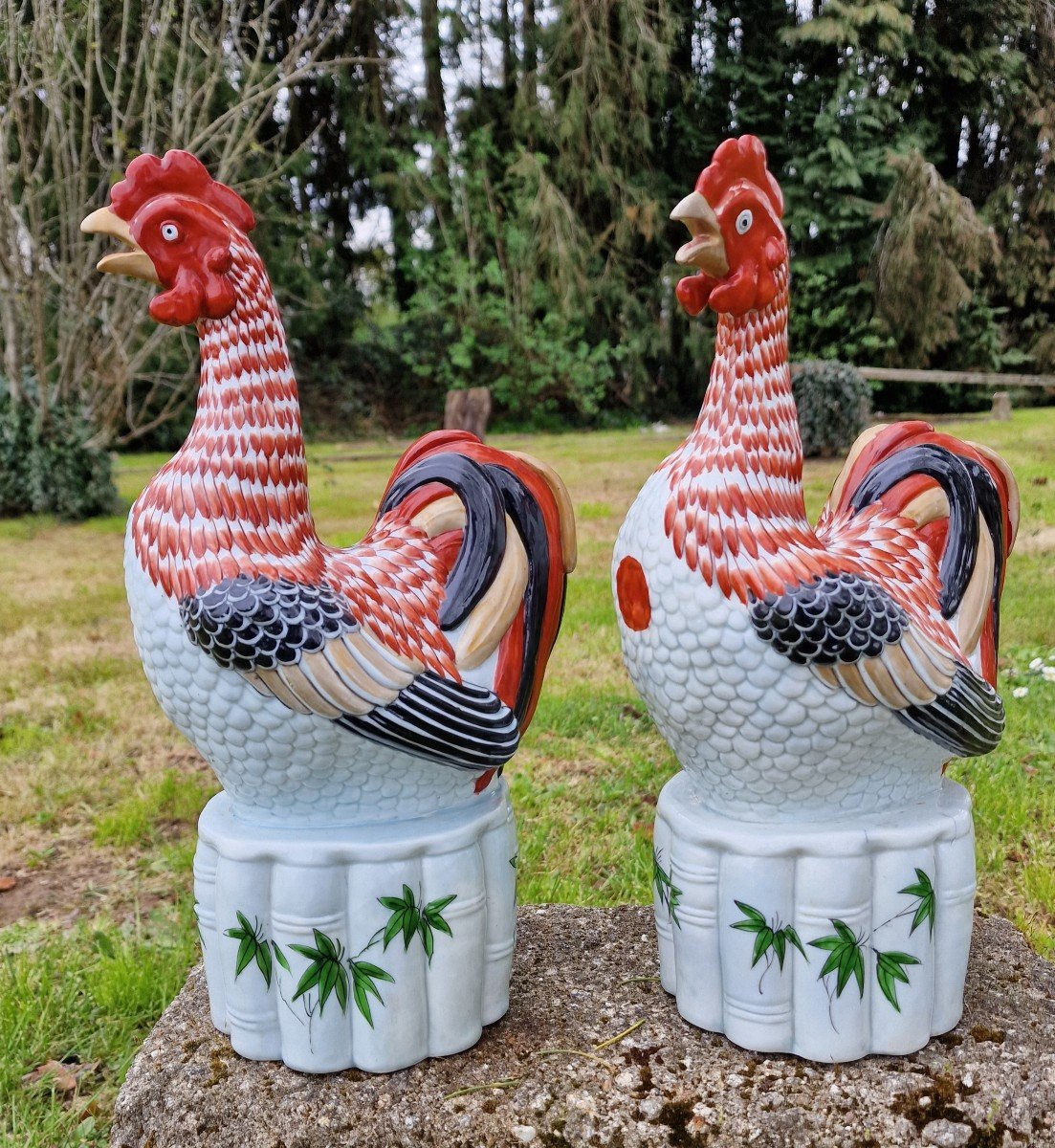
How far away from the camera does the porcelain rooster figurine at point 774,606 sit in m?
1.56

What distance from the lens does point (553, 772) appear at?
3586 millimetres

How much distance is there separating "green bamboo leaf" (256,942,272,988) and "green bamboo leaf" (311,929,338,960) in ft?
0.30

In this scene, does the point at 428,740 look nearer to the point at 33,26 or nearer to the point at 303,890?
the point at 303,890

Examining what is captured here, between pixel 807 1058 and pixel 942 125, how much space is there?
518 inches

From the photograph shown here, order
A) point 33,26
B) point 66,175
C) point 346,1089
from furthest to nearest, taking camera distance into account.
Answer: point 66,175
point 33,26
point 346,1089

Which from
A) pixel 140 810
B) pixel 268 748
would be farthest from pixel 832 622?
pixel 140 810

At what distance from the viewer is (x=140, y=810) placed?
3.33 meters

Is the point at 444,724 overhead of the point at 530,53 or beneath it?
beneath

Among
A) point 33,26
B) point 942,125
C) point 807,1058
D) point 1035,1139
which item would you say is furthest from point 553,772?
point 942,125

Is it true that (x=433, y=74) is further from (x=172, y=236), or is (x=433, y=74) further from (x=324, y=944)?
(x=324, y=944)

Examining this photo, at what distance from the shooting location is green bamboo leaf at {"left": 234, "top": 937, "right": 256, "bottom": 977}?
1.68 metres

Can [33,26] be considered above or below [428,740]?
above

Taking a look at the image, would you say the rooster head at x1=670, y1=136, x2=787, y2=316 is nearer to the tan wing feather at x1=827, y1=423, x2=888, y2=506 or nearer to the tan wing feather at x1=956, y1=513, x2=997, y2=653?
the tan wing feather at x1=827, y1=423, x2=888, y2=506

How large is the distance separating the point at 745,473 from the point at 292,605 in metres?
0.73
